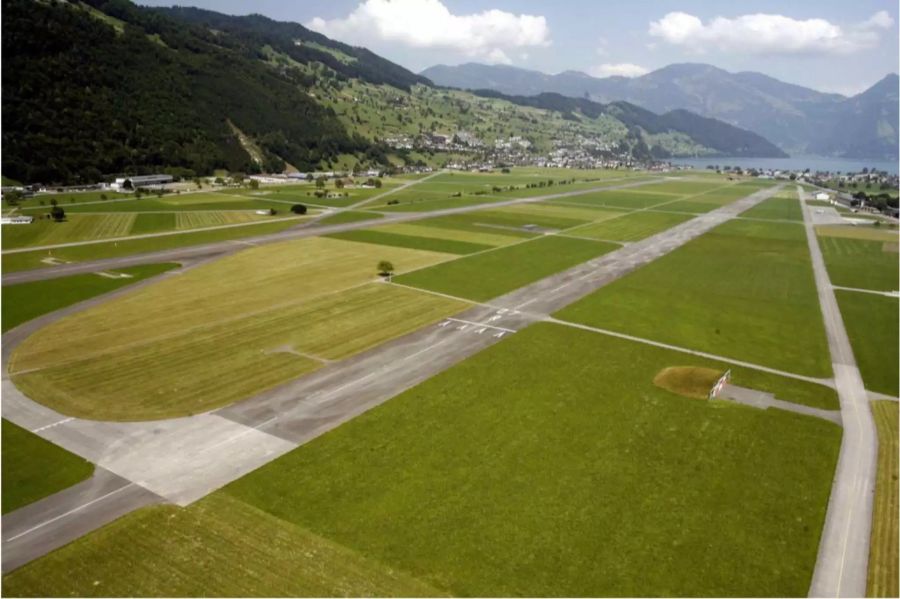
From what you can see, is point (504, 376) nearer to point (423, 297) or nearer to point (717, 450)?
point (717, 450)

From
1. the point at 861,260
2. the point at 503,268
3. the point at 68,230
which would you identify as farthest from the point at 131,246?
the point at 861,260

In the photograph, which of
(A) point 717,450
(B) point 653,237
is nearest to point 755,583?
(A) point 717,450

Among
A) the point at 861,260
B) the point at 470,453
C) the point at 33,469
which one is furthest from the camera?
the point at 861,260

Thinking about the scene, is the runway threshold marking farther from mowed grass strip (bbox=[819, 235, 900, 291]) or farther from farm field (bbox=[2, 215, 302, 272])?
mowed grass strip (bbox=[819, 235, 900, 291])

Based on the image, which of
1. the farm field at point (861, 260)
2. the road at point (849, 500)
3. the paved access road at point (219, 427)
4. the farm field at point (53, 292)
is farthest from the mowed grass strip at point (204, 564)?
the farm field at point (861, 260)

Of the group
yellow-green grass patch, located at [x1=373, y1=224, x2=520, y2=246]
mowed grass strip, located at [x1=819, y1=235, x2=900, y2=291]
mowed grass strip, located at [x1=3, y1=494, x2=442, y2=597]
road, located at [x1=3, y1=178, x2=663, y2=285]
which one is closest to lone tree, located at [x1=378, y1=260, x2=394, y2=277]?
road, located at [x1=3, y1=178, x2=663, y2=285]

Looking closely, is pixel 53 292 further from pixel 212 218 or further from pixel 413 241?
pixel 212 218
